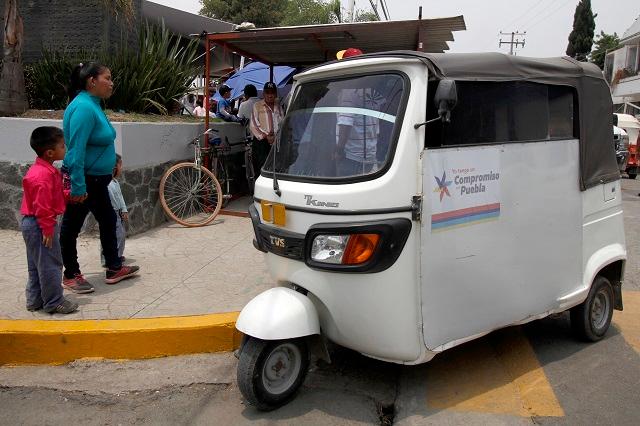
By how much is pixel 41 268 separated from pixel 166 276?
1.27 m

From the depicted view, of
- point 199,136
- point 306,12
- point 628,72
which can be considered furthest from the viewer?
point 306,12

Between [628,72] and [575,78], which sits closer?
[575,78]

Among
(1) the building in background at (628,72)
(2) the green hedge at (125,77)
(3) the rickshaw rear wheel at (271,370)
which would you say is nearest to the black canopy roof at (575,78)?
(3) the rickshaw rear wheel at (271,370)

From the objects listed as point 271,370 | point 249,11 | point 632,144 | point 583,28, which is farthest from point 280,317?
point 583,28

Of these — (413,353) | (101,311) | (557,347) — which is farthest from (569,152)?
(101,311)

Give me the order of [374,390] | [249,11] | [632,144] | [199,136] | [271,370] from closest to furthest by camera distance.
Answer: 1. [271,370]
2. [374,390]
3. [199,136]
4. [632,144]
5. [249,11]

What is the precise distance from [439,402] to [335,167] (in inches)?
60.5

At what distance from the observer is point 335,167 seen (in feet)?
10.4

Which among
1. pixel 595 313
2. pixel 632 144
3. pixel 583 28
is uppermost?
pixel 583 28

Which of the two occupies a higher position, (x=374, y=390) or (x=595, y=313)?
(x=595, y=313)

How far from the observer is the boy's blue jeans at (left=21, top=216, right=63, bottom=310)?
3.98 metres

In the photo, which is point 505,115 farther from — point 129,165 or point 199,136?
point 199,136

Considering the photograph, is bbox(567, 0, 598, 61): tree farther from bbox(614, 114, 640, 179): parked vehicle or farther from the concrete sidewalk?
the concrete sidewalk

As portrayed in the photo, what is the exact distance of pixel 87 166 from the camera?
441cm
